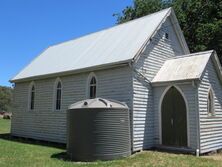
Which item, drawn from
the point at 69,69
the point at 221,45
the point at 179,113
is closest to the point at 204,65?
the point at 179,113

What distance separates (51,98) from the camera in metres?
19.7

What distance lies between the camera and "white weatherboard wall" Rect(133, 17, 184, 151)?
48.6ft

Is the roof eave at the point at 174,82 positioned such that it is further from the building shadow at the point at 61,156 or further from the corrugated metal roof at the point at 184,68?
the building shadow at the point at 61,156

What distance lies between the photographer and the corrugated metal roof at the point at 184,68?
14.6m

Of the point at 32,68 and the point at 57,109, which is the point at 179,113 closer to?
the point at 57,109

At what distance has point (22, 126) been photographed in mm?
22312

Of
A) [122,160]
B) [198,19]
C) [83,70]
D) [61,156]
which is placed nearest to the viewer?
[122,160]

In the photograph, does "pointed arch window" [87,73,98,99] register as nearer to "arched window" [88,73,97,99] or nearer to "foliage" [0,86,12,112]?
"arched window" [88,73,97,99]

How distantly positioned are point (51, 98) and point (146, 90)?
7003mm

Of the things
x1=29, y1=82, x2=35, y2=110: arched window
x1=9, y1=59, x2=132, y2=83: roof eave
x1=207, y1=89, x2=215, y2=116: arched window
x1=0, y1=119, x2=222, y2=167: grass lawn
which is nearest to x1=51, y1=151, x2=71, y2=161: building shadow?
x1=0, y1=119, x2=222, y2=167: grass lawn

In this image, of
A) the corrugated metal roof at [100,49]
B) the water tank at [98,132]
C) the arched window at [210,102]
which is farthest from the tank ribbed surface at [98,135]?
the arched window at [210,102]

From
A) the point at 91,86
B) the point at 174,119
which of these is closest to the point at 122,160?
the point at 174,119

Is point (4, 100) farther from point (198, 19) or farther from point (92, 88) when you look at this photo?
point (92, 88)

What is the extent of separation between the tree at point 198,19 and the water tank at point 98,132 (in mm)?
16312
